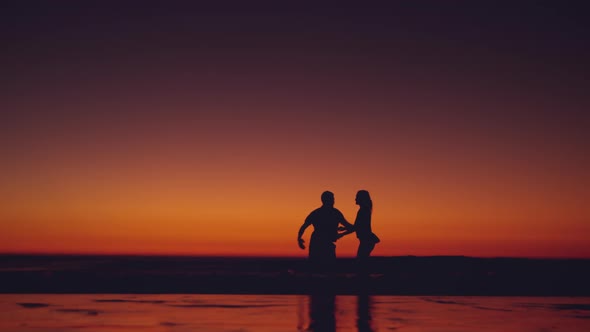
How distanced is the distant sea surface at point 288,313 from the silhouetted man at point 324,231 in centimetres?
221

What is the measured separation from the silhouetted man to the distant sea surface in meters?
2.21

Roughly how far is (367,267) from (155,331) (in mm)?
8825

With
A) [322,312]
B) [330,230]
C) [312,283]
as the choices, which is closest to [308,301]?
[322,312]

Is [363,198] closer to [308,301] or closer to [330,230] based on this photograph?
[330,230]

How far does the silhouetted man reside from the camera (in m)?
17.3

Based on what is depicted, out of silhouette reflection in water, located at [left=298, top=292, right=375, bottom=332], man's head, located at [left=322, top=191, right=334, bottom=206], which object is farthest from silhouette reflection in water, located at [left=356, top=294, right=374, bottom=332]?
man's head, located at [left=322, top=191, right=334, bottom=206]

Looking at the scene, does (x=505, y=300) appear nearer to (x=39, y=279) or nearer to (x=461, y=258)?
(x=461, y=258)

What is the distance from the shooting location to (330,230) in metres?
17.5

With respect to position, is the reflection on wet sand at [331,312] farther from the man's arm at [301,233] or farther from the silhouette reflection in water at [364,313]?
the man's arm at [301,233]

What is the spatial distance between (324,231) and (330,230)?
168mm

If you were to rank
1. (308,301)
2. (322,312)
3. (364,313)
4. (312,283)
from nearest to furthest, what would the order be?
(364,313)
(322,312)
(308,301)
(312,283)

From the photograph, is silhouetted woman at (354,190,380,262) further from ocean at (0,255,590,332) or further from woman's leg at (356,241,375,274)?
ocean at (0,255,590,332)

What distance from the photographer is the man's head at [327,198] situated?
681 inches

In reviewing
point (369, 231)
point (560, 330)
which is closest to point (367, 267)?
point (369, 231)
